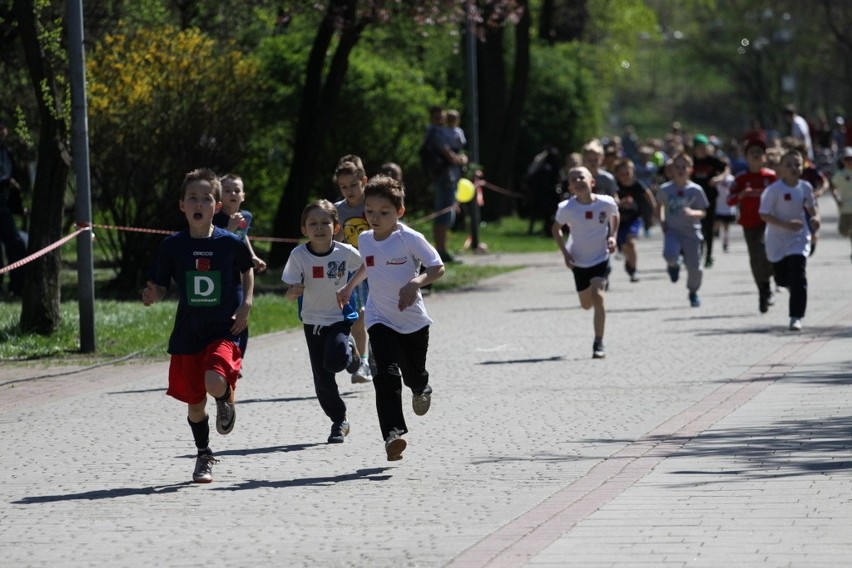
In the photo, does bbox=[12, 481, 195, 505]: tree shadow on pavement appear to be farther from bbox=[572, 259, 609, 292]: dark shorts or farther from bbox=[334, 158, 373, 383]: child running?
bbox=[572, 259, 609, 292]: dark shorts

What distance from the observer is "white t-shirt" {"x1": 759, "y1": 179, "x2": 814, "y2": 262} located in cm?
1638

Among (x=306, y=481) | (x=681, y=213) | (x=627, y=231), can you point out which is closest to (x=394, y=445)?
(x=306, y=481)

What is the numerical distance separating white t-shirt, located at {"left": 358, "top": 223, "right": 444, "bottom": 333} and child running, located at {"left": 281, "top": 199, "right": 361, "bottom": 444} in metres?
0.67

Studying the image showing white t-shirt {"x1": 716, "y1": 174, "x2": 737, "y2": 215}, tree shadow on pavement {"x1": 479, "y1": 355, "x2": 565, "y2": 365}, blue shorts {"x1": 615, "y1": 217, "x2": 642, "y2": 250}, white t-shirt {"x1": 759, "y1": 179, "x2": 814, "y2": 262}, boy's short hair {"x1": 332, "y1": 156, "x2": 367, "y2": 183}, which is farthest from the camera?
white t-shirt {"x1": 716, "y1": 174, "x2": 737, "y2": 215}

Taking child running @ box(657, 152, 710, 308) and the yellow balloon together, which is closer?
child running @ box(657, 152, 710, 308)

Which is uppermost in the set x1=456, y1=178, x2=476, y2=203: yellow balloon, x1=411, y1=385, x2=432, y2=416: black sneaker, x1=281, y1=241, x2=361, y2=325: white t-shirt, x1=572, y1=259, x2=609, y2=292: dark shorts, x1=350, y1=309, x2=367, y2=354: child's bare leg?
x1=281, y1=241, x2=361, y2=325: white t-shirt

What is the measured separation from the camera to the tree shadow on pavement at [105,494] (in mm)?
8492

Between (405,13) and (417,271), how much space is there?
14.1m

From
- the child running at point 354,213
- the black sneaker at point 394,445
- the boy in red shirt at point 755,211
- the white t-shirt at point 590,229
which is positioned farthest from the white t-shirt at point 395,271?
the boy in red shirt at point 755,211

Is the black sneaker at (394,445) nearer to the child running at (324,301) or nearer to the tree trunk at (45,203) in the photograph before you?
the child running at (324,301)

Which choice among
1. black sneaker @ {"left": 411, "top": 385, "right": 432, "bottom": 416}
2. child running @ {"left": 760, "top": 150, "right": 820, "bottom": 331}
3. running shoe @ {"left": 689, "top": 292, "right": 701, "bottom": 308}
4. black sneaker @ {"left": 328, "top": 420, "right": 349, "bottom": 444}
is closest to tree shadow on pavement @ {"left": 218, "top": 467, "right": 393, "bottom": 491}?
black sneaker @ {"left": 411, "top": 385, "right": 432, "bottom": 416}

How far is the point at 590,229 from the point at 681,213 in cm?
483

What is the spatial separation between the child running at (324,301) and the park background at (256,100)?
6054 millimetres

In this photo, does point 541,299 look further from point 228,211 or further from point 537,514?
point 537,514
